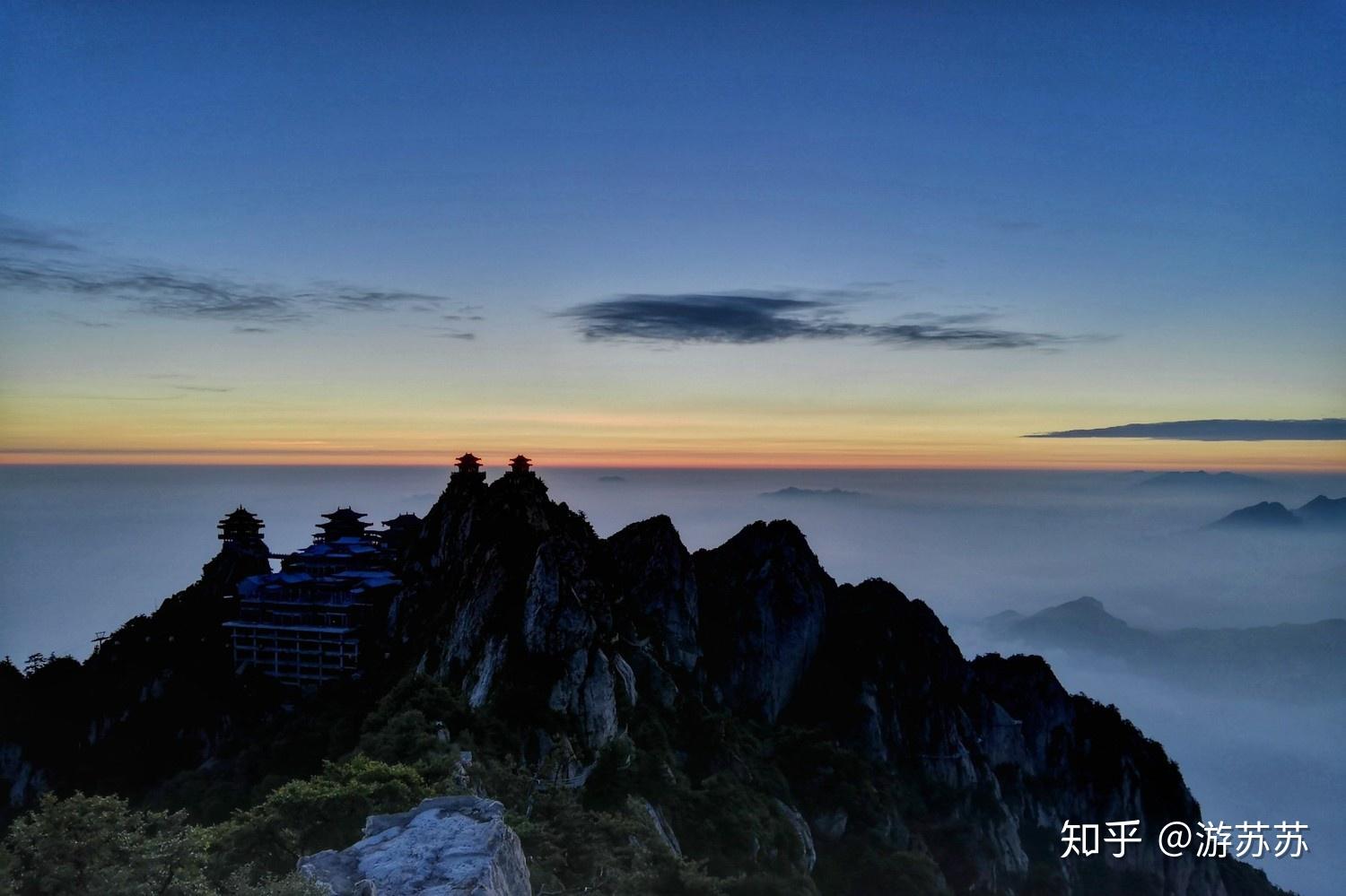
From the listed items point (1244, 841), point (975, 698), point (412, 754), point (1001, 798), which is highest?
point (412, 754)

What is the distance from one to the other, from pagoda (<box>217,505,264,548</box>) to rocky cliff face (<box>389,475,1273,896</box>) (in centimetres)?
1525

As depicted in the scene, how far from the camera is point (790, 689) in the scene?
66.5m

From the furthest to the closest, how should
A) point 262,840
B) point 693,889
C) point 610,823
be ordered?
point 610,823, point 693,889, point 262,840

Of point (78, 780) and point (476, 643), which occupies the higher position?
point (476, 643)

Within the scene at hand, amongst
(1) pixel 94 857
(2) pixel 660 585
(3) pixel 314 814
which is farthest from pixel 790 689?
(1) pixel 94 857

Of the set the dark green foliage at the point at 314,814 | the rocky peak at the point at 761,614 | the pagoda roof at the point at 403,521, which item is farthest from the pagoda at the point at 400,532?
the dark green foliage at the point at 314,814

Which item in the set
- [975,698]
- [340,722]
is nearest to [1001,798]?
[975,698]

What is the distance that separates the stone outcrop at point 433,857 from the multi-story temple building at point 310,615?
3312 cm

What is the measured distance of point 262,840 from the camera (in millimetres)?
19922

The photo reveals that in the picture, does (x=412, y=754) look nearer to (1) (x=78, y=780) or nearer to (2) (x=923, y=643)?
(1) (x=78, y=780)

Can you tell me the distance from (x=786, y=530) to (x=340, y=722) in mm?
42826

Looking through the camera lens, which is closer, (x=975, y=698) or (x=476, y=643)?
(x=476, y=643)

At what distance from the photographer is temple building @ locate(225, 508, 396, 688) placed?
47.3 meters

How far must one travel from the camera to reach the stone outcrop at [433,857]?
46.1 ft
